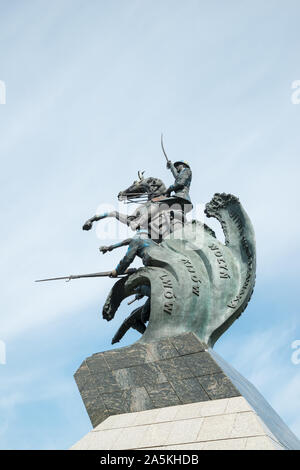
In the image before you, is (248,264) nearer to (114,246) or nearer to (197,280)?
(197,280)

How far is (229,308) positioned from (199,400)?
2254mm

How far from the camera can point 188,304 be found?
1009cm

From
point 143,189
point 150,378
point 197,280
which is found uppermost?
point 143,189

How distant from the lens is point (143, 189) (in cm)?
1288

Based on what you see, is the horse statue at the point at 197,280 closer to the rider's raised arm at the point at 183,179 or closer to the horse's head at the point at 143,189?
the rider's raised arm at the point at 183,179

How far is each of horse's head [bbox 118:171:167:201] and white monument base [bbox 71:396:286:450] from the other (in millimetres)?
5459

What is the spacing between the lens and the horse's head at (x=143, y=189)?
12.8 m

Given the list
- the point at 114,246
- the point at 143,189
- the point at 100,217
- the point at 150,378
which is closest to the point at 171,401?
the point at 150,378

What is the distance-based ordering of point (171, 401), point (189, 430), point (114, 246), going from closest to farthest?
point (189, 430)
point (171, 401)
point (114, 246)

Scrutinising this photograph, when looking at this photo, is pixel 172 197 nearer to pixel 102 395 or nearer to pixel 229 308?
pixel 229 308

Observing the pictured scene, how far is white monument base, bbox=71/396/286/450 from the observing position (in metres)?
6.95

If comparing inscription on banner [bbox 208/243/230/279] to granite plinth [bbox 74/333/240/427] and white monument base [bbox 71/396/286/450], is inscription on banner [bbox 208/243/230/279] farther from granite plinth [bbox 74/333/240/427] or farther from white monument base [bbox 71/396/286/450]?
white monument base [bbox 71/396/286/450]

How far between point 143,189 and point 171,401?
546 centimetres
